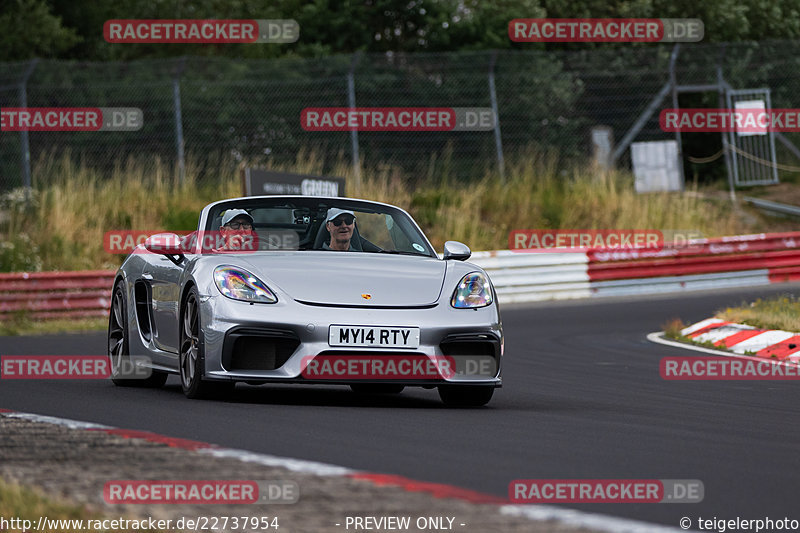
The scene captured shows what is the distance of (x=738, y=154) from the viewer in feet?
91.7

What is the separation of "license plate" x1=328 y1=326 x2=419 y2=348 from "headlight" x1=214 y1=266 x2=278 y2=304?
411 millimetres

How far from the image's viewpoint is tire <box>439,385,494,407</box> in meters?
8.32

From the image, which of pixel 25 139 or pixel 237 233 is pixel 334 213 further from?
pixel 25 139

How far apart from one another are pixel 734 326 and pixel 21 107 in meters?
12.3

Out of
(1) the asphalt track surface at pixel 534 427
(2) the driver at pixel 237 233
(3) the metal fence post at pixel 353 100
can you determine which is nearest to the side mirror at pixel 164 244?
(2) the driver at pixel 237 233

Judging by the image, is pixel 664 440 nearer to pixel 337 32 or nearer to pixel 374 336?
pixel 374 336

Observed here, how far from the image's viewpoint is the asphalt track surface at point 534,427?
5.30m

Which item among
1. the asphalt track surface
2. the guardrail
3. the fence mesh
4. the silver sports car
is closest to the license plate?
the silver sports car

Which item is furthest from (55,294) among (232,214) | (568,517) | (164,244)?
(568,517)

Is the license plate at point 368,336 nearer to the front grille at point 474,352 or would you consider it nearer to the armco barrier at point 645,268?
the front grille at point 474,352

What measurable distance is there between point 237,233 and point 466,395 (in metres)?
1.71

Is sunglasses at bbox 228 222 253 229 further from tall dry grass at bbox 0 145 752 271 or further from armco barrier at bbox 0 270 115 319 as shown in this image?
tall dry grass at bbox 0 145 752 271

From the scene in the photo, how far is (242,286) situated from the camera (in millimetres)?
7895

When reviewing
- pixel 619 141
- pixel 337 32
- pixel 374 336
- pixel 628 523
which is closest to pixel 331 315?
pixel 374 336
